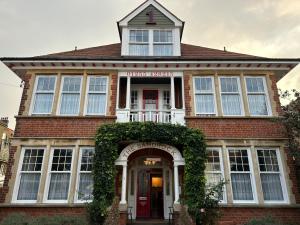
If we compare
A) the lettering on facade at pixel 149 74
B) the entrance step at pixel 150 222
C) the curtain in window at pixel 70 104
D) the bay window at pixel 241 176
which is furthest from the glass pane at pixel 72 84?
the bay window at pixel 241 176

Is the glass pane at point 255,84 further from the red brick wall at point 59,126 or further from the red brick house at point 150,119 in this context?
the red brick wall at point 59,126

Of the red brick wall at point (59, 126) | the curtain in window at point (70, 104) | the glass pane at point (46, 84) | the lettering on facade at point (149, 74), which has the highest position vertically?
the lettering on facade at point (149, 74)

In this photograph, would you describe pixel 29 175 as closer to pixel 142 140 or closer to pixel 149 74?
pixel 142 140

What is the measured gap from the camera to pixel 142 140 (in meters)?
11.8

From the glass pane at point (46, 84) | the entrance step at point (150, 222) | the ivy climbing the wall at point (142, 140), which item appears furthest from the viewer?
the glass pane at point (46, 84)

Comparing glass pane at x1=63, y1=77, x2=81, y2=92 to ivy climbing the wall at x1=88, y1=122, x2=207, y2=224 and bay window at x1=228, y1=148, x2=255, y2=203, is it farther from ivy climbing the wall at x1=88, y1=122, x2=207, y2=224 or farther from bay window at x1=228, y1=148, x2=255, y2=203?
bay window at x1=228, y1=148, x2=255, y2=203

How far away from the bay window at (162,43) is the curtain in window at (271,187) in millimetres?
8200

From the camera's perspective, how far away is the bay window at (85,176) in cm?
1151

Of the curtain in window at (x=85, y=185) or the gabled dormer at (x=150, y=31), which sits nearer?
the curtain in window at (x=85, y=185)

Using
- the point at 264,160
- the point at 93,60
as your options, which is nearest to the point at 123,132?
the point at 93,60

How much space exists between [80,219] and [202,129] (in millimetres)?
6787

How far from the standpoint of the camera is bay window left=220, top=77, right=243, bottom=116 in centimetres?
1313

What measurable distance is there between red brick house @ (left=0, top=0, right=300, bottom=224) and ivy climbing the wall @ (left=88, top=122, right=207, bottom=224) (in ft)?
1.61

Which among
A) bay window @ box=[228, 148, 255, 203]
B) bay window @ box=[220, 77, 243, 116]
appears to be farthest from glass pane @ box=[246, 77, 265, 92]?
bay window @ box=[228, 148, 255, 203]
